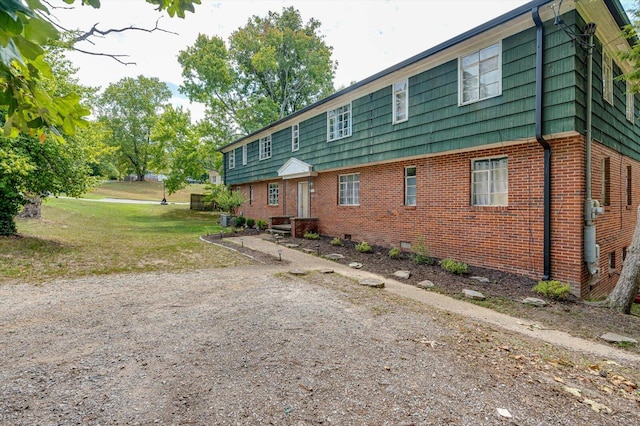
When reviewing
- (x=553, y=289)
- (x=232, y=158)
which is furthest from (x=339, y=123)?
(x=232, y=158)

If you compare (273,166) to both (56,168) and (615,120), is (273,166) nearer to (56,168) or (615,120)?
(56,168)

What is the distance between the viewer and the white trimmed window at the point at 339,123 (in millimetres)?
12417

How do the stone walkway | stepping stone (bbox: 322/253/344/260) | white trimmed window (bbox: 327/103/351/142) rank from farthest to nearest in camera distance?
white trimmed window (bbox: 327/103/351/142) → stepping stone (bbox: 322/253/344/260) → the stone walkway

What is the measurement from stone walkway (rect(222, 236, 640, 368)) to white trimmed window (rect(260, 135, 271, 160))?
31.4 ft

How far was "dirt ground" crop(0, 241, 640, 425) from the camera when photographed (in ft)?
8.68

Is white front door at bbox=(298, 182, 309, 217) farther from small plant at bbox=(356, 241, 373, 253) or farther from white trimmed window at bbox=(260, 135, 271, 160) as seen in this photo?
small plant at bbox=(356, 241, 373, 253)

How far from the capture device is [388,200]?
10992 millimetres

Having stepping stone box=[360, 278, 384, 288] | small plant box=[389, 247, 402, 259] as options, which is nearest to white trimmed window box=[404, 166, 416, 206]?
small plant box=[389, 247, 402, 259]

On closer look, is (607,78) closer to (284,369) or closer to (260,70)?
(284,369)

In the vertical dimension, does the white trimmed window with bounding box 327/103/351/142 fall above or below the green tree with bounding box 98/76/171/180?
below

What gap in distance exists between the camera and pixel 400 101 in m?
10.2

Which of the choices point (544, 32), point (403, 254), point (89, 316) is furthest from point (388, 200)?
point (89, 316)

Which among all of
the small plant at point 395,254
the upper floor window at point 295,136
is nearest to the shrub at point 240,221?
the upper floor window at point 295,136

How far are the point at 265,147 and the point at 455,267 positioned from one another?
13.6 meters
